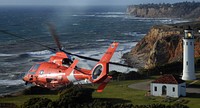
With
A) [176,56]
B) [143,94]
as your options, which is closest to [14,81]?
[143,94]

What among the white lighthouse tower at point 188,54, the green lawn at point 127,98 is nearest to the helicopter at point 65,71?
the green lawn at point 127,98

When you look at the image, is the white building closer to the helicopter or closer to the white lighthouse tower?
the white lighthouse tower

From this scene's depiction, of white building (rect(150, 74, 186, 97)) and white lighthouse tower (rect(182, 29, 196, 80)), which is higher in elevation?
white lighthouse tower (rect(182, 29, 196, 80))

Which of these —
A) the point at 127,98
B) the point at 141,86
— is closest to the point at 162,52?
the point at 141,86

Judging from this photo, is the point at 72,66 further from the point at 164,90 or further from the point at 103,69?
the point at 164,90

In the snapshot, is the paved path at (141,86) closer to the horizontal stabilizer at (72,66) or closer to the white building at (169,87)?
the white building at (169,87)

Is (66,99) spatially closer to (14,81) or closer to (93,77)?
(93,77)

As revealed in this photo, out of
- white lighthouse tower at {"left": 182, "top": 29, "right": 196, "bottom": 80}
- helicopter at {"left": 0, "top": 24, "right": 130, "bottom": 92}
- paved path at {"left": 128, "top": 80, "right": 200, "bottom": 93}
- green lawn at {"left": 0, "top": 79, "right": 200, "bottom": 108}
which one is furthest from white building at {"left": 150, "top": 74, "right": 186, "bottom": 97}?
helicopter at {"left": 0, "top": 24, "right": 130, "bottom": 92}
